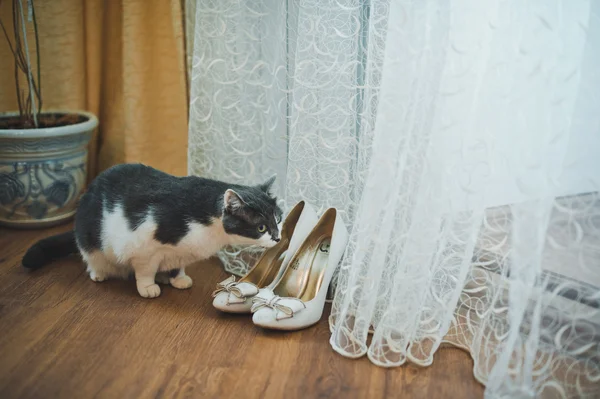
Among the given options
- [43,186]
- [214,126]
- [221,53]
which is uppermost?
[221,53]

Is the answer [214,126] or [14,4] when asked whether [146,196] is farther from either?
[14,4]

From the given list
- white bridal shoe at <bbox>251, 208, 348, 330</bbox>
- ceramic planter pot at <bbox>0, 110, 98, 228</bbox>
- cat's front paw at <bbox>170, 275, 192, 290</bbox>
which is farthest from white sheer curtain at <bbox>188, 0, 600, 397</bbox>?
ceramic planter pot at <bbox>0, 110, 98, 228</bbox>

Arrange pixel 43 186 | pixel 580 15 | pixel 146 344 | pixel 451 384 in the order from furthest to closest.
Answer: pixel 43 186 < pixel 146 344 < pixel 451 384 < pixel 580 15

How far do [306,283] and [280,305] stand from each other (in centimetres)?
15

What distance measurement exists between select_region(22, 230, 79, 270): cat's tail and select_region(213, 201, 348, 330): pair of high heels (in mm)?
516

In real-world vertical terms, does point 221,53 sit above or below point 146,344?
above

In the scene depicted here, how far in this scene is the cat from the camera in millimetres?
1250

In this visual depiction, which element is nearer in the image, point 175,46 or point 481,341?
point 481,341

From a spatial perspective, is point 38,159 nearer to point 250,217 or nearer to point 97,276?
point 97,276

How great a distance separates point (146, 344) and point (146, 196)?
13.9 inches

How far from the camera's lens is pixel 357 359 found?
1141mm

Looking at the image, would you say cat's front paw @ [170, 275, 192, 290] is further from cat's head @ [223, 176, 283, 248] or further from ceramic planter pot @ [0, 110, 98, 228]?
ceramic planter pot @ [0, 110, 98, 228]

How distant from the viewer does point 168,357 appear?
1143 mm

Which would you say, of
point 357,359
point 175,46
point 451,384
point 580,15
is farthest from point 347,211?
point 175,46
